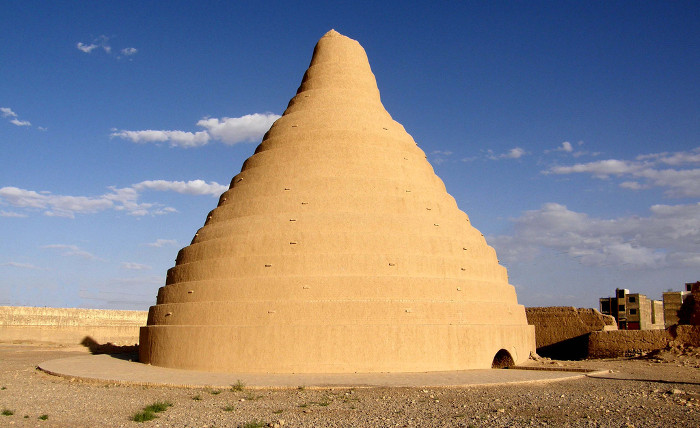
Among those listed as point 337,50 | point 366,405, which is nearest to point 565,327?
point 337,50

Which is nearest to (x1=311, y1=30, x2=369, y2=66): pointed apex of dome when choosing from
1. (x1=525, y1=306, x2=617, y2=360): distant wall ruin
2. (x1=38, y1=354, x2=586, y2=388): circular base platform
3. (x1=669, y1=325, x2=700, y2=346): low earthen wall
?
(x1=38, y1=354, x2=586, y2=388): circular base platform

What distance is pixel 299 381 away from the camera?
13422 mm

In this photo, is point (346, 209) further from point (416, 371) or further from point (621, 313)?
point (621, 313)

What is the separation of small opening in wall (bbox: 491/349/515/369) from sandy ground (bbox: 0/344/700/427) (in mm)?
3566

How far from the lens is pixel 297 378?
1397 centimetres

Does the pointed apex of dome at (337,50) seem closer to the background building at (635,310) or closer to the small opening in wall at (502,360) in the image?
the small opening in wall at (502,360)

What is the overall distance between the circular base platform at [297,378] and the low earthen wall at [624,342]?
25.3ft

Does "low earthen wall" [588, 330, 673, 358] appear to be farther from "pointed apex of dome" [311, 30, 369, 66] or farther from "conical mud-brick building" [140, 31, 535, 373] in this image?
"pointed apex of dome" [311, 30, 369, 66]

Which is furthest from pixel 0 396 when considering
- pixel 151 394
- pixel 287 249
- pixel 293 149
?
pixel 293 149

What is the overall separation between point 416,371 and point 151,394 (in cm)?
670

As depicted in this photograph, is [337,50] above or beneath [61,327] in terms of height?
above

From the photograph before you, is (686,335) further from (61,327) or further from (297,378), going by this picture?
(61,327)

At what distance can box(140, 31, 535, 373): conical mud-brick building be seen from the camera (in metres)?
15.4

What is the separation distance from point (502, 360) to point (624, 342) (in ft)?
22.7
